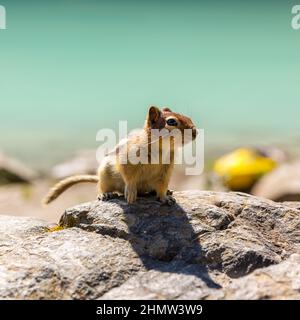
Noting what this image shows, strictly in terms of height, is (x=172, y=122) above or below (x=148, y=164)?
above

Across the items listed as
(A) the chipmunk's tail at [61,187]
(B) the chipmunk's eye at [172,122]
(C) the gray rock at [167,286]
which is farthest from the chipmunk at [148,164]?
(C) the gray rock at [167,286]

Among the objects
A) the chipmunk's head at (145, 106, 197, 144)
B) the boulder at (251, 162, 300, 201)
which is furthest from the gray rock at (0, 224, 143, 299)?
the boulder at (251, 162, 300, 201)

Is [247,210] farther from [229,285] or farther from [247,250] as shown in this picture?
[229,285]

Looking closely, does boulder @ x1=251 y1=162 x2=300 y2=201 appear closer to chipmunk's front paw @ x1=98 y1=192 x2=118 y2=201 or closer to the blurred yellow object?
the blurred yellow object

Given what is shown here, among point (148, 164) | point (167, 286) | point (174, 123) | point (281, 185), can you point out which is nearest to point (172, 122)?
point (174, 123)

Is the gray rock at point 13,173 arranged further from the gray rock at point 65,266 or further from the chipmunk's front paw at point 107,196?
the gray rock at point 65,266

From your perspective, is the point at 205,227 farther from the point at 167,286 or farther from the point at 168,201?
the point at 167,286
